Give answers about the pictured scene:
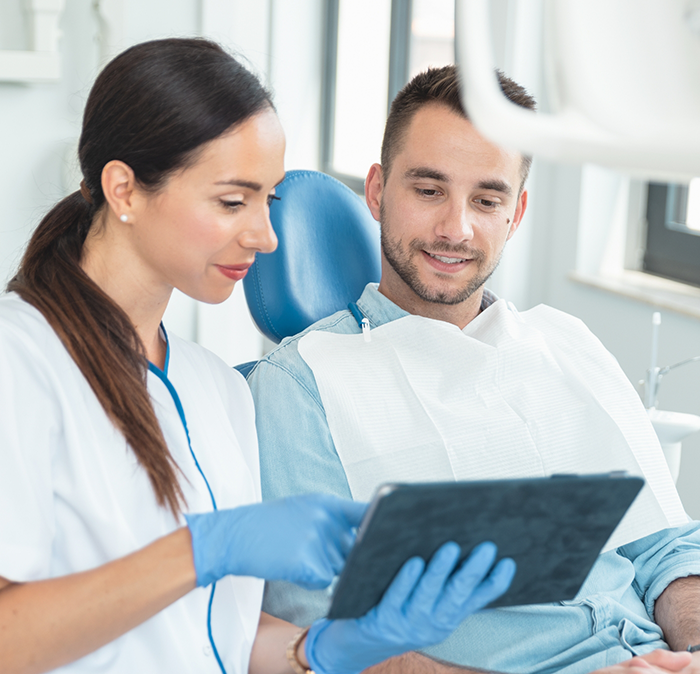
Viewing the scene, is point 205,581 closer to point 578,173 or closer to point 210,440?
point 210,440

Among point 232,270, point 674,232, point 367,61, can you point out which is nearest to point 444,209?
point 232,270

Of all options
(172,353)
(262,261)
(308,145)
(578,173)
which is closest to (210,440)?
(172,353)

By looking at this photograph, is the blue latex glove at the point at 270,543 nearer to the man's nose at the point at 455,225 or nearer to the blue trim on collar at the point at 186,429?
the blue trim on collar at the point at 186,429

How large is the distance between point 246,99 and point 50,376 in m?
0.39

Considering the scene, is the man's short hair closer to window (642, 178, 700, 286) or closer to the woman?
the woman

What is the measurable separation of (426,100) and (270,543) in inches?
34.5

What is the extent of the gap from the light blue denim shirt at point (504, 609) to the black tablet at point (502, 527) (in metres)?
0.32

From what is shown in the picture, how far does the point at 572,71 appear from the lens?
403 mm

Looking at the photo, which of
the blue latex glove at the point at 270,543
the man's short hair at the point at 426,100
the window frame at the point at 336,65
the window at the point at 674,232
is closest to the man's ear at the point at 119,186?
the blue latex glove at the point at 270,543

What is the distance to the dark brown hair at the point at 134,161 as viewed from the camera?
930 millimetres

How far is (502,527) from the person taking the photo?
0.75 m

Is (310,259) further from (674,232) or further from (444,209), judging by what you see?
(674,232)

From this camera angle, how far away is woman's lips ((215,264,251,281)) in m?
1.00

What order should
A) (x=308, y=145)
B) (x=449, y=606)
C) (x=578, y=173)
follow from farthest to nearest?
(x=308, y=145) → (x=578, y=173) → (x=449, y=606)
